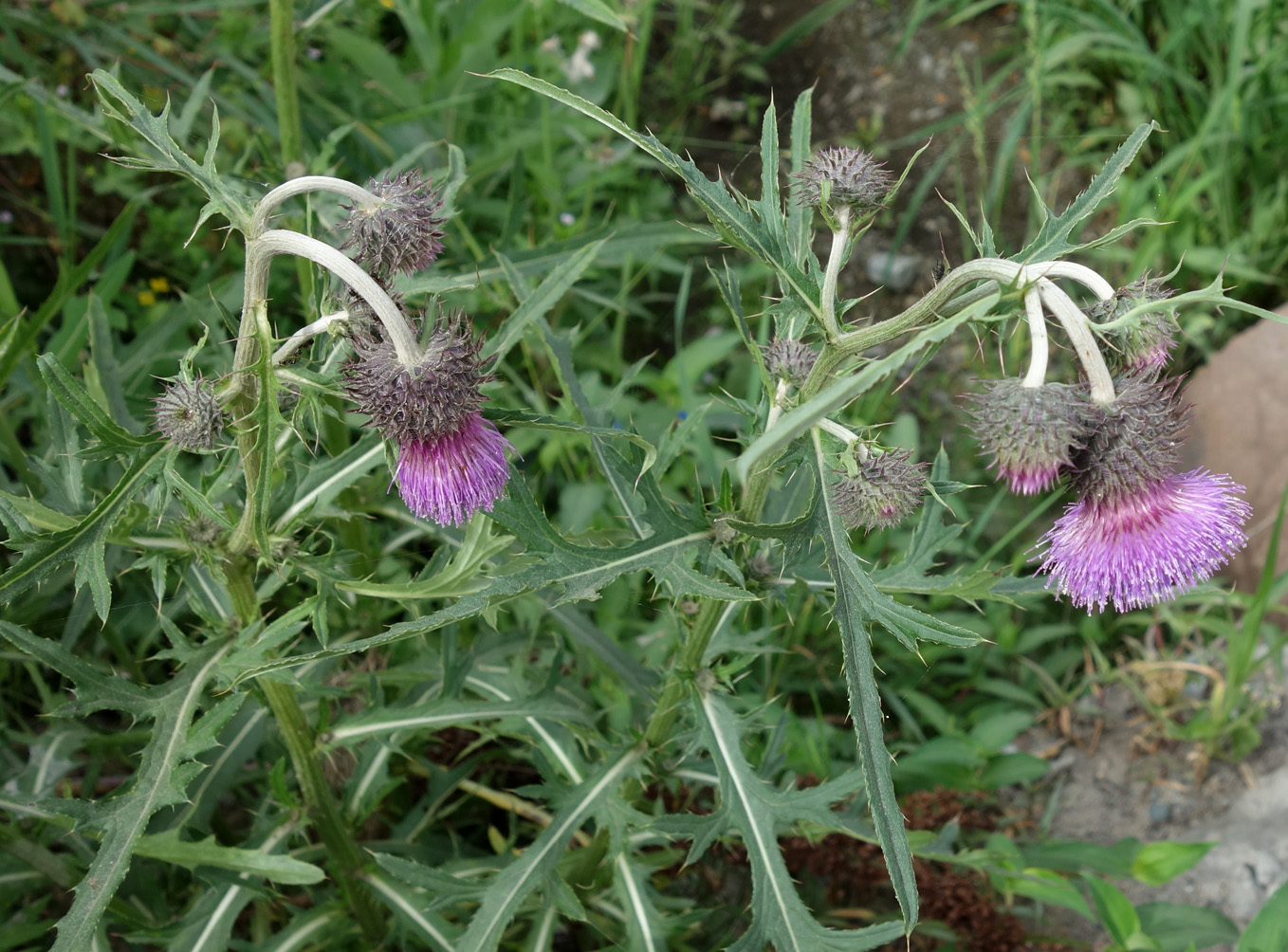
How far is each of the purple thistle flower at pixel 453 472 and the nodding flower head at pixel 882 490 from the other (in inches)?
20.9

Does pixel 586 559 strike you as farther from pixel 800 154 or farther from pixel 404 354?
pixel 800 154

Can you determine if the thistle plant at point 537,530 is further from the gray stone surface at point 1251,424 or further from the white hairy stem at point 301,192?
the gray stone surface at point 1251,424

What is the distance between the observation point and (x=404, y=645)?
2.81 meters

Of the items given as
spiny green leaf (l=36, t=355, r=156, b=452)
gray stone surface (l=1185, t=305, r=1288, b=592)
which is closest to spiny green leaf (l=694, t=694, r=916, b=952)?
spiny green leaf (l=36, t=355, r=156, b=452)

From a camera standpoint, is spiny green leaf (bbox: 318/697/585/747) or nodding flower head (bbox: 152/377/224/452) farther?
spiny green leaf (bbox: 318/697/585/747)

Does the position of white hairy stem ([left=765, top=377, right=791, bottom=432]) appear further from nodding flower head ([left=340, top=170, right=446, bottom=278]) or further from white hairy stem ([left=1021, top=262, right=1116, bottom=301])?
nodding flower head ([left=340, top=170, right=446, bottom=278])

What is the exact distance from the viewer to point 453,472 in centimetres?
150

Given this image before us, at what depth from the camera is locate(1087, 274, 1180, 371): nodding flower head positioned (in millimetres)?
1432

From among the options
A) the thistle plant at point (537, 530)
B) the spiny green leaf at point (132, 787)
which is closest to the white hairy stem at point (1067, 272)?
the thistle plant at point (537, 530)

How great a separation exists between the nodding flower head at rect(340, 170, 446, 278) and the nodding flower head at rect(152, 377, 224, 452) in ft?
1.02

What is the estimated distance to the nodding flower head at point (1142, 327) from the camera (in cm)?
143

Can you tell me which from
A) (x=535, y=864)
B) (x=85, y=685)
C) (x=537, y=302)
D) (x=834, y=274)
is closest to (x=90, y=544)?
(x=85, y=685)

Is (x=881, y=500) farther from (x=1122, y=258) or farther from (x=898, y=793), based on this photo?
(x=1122, y=258)

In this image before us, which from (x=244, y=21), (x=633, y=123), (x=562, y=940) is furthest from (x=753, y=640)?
(x=244, y=21)
